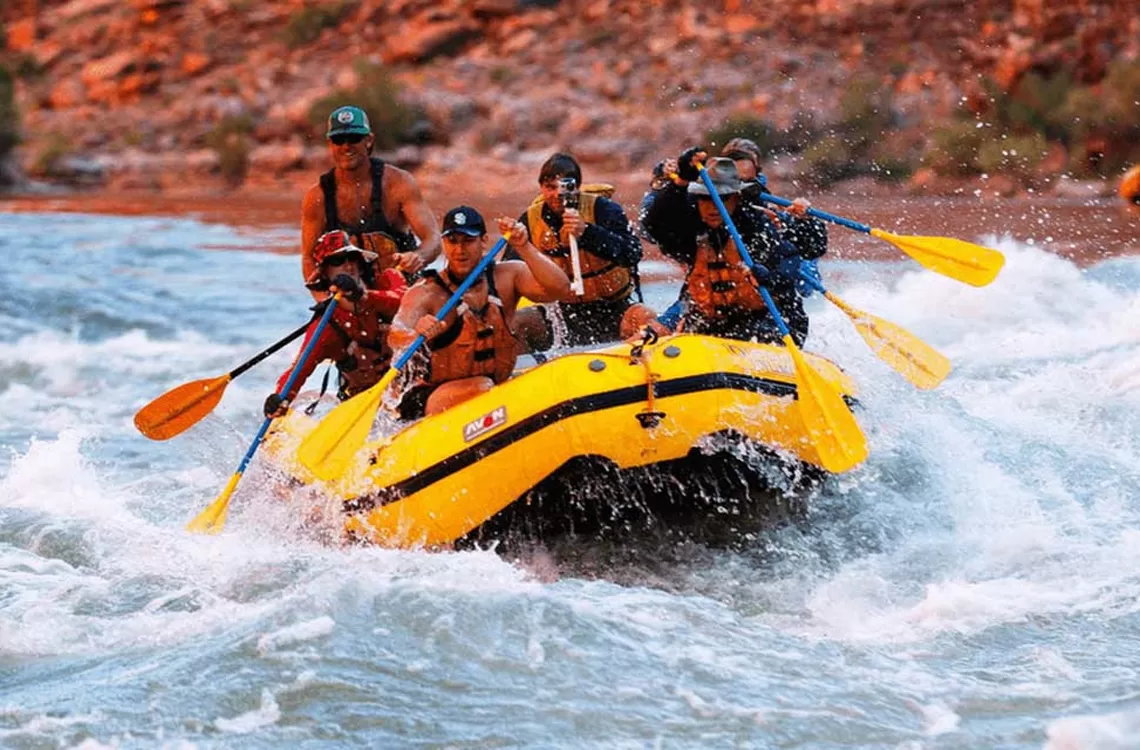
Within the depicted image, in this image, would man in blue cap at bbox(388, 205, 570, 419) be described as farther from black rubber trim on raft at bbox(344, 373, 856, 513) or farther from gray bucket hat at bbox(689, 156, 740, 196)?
gray bucket hat at bbox(689, 156, 740, 196)

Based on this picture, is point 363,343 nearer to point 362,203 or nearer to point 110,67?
point 362,203

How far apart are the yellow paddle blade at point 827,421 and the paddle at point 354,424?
→ 1314 mm

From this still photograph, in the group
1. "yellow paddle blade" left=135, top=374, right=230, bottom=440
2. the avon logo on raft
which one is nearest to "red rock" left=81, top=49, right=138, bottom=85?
"yellow paddle blade" left=135, top=374, right=230, bottom=440

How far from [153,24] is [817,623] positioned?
36.2 metres

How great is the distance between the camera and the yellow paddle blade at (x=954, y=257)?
801 centimetres

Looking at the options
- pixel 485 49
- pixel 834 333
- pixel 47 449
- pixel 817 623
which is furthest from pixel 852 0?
pixel 817 623

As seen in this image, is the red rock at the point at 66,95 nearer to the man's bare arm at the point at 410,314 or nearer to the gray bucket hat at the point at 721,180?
the gray bucket hat at the point at 721,180

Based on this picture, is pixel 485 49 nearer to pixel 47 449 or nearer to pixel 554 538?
pixel 47 449

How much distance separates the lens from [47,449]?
9750 millimetres

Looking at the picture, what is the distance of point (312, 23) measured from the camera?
3725 centimetres

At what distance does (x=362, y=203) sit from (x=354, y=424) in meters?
1.73

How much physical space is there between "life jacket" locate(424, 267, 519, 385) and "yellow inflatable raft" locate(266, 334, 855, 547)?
317 mm

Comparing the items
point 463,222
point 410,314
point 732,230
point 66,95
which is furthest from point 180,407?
point 66,95

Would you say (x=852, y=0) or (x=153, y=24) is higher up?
(x=153, y=24)
